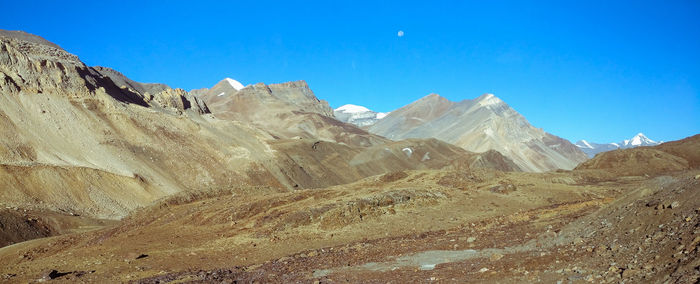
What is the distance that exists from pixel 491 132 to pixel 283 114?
67.1 meters

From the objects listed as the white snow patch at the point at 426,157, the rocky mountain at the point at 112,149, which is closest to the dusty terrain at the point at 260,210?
the rocky mountain at the point at 112,149

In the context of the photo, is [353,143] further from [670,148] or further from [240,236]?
[240,236]

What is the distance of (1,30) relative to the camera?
9925 cm

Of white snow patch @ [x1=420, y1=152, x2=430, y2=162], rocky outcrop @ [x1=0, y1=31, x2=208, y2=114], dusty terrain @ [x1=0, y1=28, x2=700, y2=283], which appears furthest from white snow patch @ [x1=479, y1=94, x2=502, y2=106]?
rocky outcrop @ [x1=0, y1=31, x2=208, y2=114]

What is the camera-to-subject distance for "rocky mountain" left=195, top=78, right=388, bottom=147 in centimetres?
13781

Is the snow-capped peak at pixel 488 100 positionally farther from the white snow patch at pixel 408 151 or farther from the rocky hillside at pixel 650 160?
the rocky hillside at pixel 650 160

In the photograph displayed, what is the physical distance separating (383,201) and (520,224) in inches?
338

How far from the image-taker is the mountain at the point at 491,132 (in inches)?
5266

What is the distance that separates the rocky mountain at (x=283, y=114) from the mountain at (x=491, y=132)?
25613mm

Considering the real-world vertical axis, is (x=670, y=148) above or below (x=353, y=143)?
below

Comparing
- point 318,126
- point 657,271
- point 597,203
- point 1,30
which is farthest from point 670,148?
point 1,30

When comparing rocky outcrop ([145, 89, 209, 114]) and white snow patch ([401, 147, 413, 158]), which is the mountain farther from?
rocky outcrop ([145, 89, 209, 114])

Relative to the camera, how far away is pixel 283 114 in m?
161

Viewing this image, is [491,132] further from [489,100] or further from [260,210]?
[260,210]
